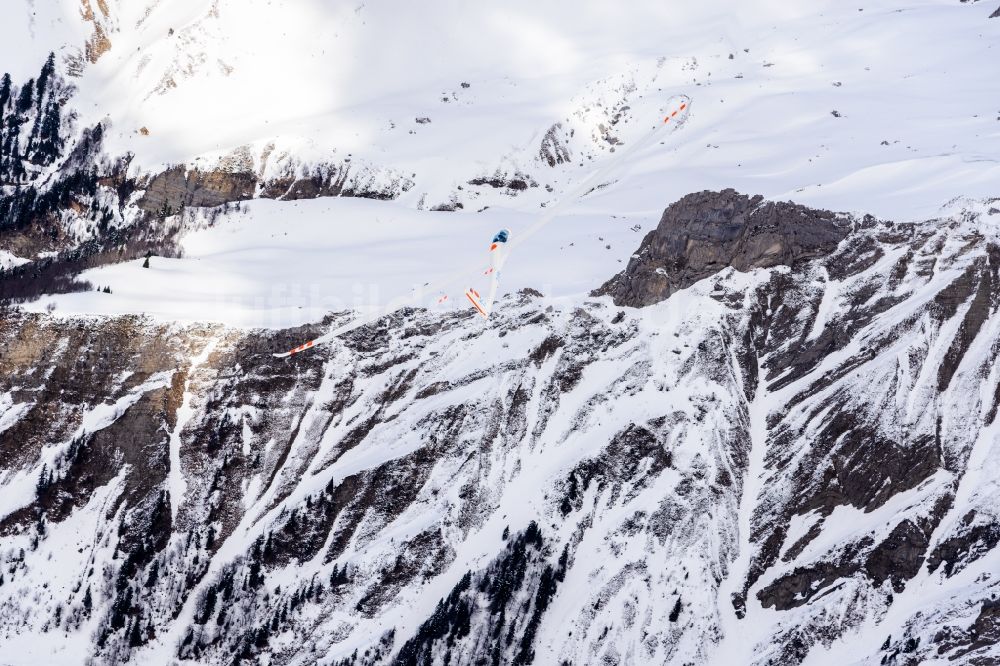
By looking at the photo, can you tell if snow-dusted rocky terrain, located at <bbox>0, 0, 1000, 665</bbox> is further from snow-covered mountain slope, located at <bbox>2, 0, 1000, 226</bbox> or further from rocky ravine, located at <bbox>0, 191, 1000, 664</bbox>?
snow-covered mountain slope, located at <bbox>2, 0, 1000, 226</bbox>

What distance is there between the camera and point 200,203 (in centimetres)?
15088

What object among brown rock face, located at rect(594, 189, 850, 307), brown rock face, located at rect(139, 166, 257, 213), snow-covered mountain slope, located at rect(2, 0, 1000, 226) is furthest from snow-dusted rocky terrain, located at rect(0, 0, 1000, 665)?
snow-covered mountain slope, located at rect(2, 0, 1000, 226)

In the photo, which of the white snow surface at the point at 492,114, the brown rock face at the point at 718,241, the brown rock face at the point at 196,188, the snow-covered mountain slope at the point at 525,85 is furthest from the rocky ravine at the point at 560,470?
the brown rock face at the point at 196,188

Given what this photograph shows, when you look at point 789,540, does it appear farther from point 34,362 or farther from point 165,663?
point 34,362

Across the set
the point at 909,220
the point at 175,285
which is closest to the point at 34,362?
the point at 175,285

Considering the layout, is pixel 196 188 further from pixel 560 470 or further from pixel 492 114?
pixel 560 470

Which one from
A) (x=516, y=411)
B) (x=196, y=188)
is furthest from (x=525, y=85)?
(x=516, y=411)

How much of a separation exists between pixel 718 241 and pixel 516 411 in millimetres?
24529

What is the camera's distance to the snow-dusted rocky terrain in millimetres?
115125

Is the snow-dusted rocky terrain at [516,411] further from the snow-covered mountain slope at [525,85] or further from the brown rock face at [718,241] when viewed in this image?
the snow-covered mountain slope at [525,85]

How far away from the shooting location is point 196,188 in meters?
152

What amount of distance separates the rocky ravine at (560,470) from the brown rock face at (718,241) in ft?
0.85

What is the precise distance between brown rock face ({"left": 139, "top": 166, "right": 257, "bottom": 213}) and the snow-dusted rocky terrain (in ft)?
1.29

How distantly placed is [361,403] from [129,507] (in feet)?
73.6
